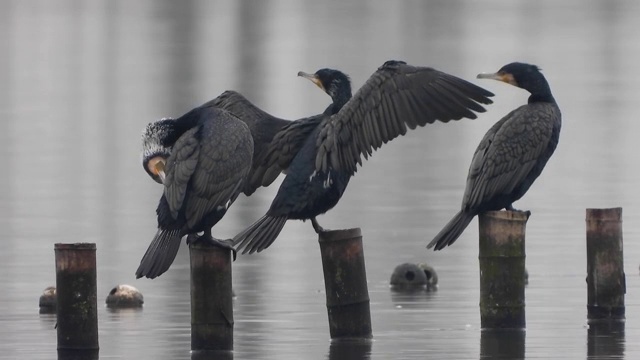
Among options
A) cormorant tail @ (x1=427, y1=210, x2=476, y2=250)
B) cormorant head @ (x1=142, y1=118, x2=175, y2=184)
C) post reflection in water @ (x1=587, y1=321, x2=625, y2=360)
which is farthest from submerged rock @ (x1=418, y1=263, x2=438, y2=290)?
cormorant head @ (x1=142, y1=118, x2=175, y2=184)

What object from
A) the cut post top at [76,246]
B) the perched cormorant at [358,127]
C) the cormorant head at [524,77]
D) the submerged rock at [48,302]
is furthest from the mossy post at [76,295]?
the cormorant head at [524,77]

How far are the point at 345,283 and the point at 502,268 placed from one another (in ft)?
3.33

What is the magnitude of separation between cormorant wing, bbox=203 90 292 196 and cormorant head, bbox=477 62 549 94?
1.55 m

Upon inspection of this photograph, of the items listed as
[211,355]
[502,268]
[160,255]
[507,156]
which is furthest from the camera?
[507,156]

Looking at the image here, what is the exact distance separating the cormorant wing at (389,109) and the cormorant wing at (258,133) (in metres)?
0.60

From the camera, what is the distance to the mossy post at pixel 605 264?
509 inches

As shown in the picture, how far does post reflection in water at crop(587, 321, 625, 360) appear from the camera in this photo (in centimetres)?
1166

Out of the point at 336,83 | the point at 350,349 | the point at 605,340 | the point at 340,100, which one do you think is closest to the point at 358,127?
the point at 340,100

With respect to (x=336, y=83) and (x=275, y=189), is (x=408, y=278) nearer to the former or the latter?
(x=336, y=83)

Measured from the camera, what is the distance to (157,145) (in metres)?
12.5

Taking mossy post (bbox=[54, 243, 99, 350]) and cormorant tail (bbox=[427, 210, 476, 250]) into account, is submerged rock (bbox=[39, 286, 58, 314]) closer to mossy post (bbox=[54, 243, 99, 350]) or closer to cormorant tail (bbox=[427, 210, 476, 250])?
mossy post (bbox=[54, 243, 99, 350])

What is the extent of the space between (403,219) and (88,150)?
10.6 metres

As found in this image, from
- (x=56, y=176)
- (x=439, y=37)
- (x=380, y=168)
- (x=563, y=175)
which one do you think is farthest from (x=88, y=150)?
(x=439, y=37)

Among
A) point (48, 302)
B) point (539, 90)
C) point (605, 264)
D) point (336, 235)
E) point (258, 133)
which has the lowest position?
point (48, 302)
